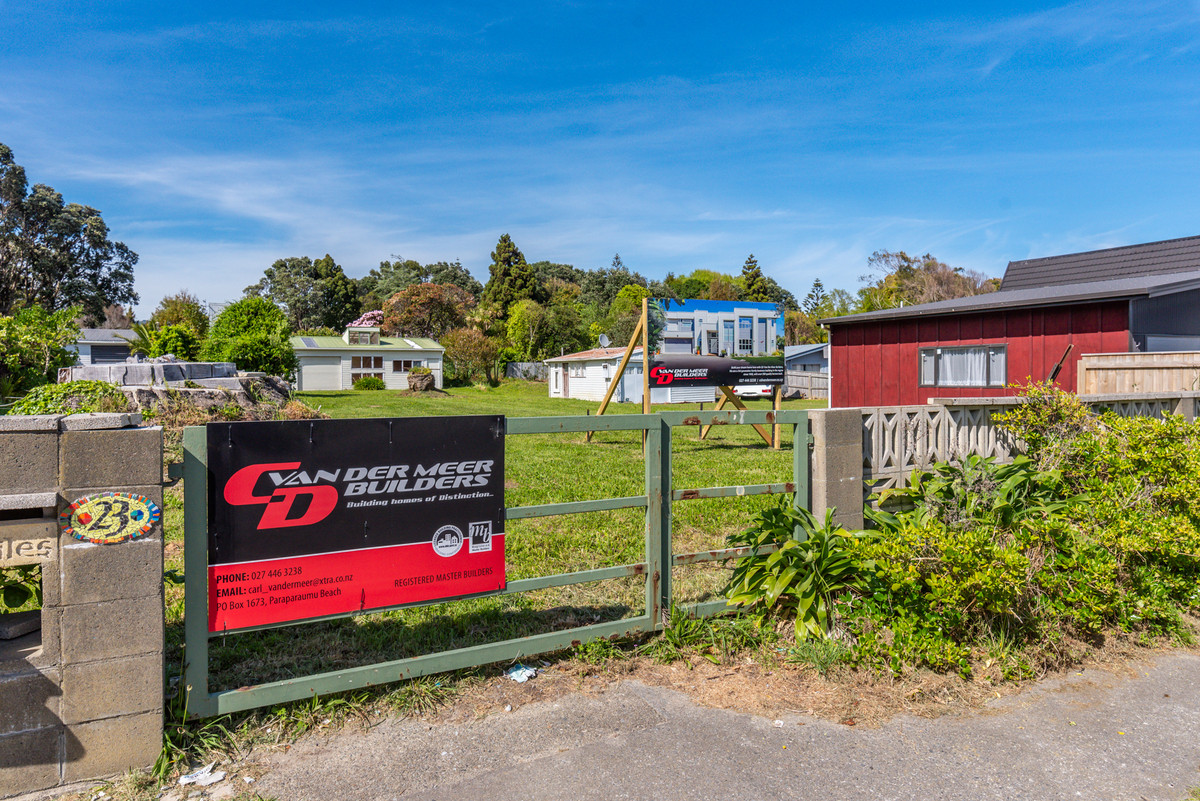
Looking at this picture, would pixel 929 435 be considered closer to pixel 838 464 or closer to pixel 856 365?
pixel 838 464

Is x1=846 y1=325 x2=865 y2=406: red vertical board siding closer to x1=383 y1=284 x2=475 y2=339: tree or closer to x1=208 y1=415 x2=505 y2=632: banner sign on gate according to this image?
x1=208 y1=415 x2=505 y2=632: banner sign on gate

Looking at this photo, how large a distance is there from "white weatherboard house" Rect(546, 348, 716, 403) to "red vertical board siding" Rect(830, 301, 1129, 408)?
37.5ft

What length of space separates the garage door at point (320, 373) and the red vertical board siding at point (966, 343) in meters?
29.3

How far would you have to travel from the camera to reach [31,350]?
43.5 ft

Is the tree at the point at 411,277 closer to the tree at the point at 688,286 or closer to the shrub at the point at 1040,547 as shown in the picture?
the tree at the point at 688,286

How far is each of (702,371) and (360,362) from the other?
99.4ft

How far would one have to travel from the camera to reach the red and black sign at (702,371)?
1411cm

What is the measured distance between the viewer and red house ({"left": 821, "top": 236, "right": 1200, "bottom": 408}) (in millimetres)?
13766

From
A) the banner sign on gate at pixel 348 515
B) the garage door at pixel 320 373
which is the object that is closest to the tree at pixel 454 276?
the garage door at pixel 320 373

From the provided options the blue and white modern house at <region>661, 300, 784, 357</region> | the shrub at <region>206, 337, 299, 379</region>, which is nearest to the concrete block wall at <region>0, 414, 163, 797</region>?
the blue and white modern house at <region>661, 300, 784, 357</region>

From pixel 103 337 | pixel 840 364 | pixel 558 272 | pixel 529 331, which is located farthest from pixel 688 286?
pixel 840 364

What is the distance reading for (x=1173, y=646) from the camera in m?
4.40

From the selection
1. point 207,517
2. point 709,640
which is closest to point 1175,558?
point 709,640

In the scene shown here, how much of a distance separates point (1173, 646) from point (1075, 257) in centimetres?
2066
